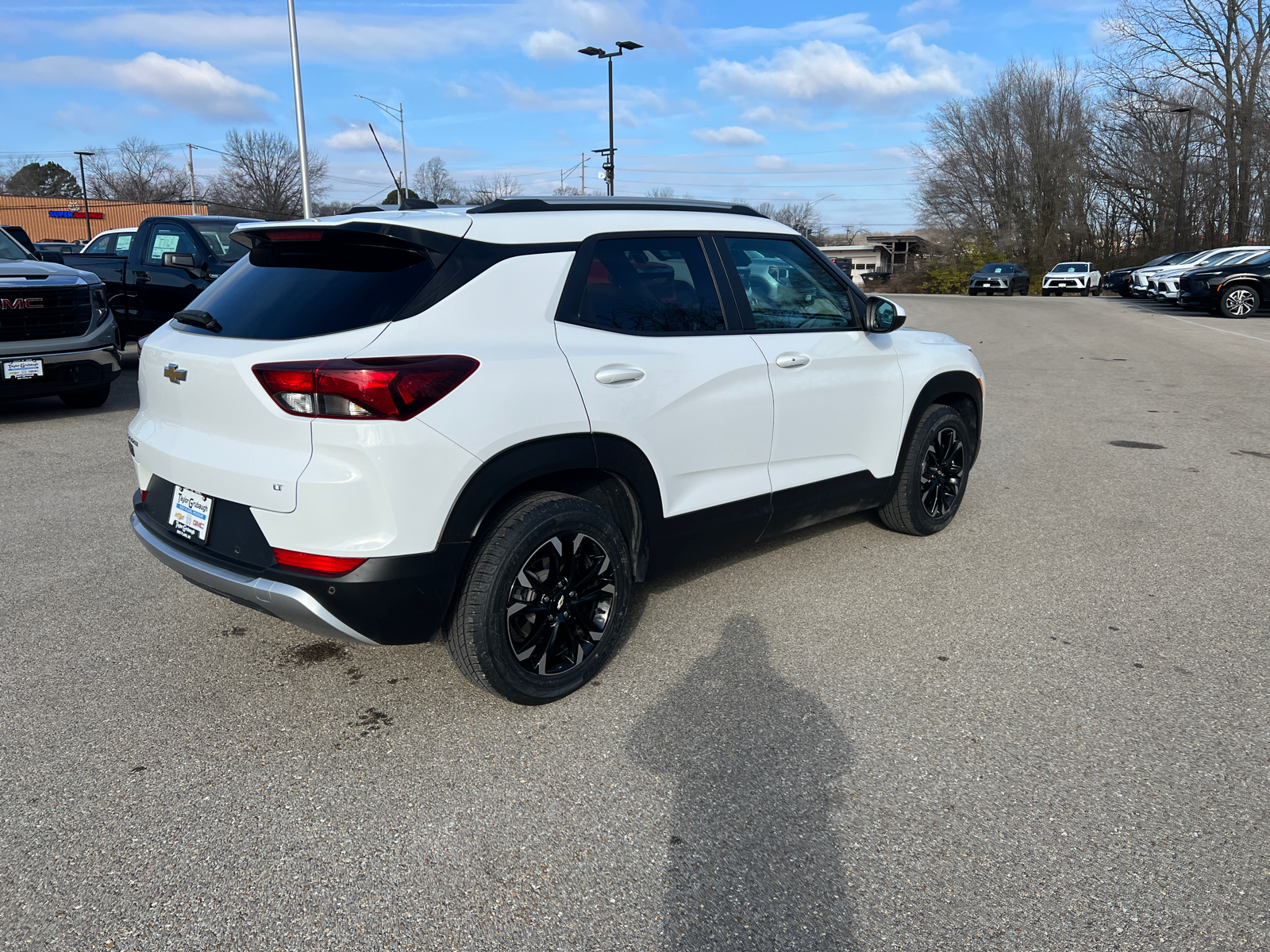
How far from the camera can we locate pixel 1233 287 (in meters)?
22.9

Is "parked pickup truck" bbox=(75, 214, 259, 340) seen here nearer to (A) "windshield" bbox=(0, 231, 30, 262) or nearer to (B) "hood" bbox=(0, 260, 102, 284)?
(A) "windshield" bbox=(0, 231, 30, 262)

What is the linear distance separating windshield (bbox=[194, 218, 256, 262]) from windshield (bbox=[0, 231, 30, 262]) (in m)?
2.05

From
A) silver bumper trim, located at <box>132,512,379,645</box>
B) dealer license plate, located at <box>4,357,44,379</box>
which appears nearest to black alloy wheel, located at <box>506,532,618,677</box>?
silver bumper trim, located at <box>132,512,379,645</box>

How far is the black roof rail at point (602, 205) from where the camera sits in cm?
345

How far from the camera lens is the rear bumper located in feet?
27.5

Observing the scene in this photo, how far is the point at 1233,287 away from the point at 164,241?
77.3 ft

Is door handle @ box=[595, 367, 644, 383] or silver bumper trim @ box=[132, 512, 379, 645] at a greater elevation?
door handle @ box=[595, 367, 644, 383]

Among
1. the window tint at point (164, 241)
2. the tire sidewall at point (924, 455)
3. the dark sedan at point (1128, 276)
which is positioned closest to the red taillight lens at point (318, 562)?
the tire sidewall at point (924, 455)

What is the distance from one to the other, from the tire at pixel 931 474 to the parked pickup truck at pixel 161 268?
9153 millimetres

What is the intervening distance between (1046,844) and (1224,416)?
8.77m

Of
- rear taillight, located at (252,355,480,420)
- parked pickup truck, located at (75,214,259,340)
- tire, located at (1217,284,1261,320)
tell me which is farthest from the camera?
tire, located at (1217,284,1261,320)

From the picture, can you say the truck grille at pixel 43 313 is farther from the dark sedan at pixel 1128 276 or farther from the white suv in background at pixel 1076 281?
the white suv in background at pixel 1076 281

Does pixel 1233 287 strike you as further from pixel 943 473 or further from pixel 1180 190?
pixel 1180 190

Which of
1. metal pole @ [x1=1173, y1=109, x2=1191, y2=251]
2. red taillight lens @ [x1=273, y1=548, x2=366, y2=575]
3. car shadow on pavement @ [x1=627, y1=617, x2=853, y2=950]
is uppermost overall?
metal pole @ [x1=1173, y1=109, x2=1191, y2=251]
